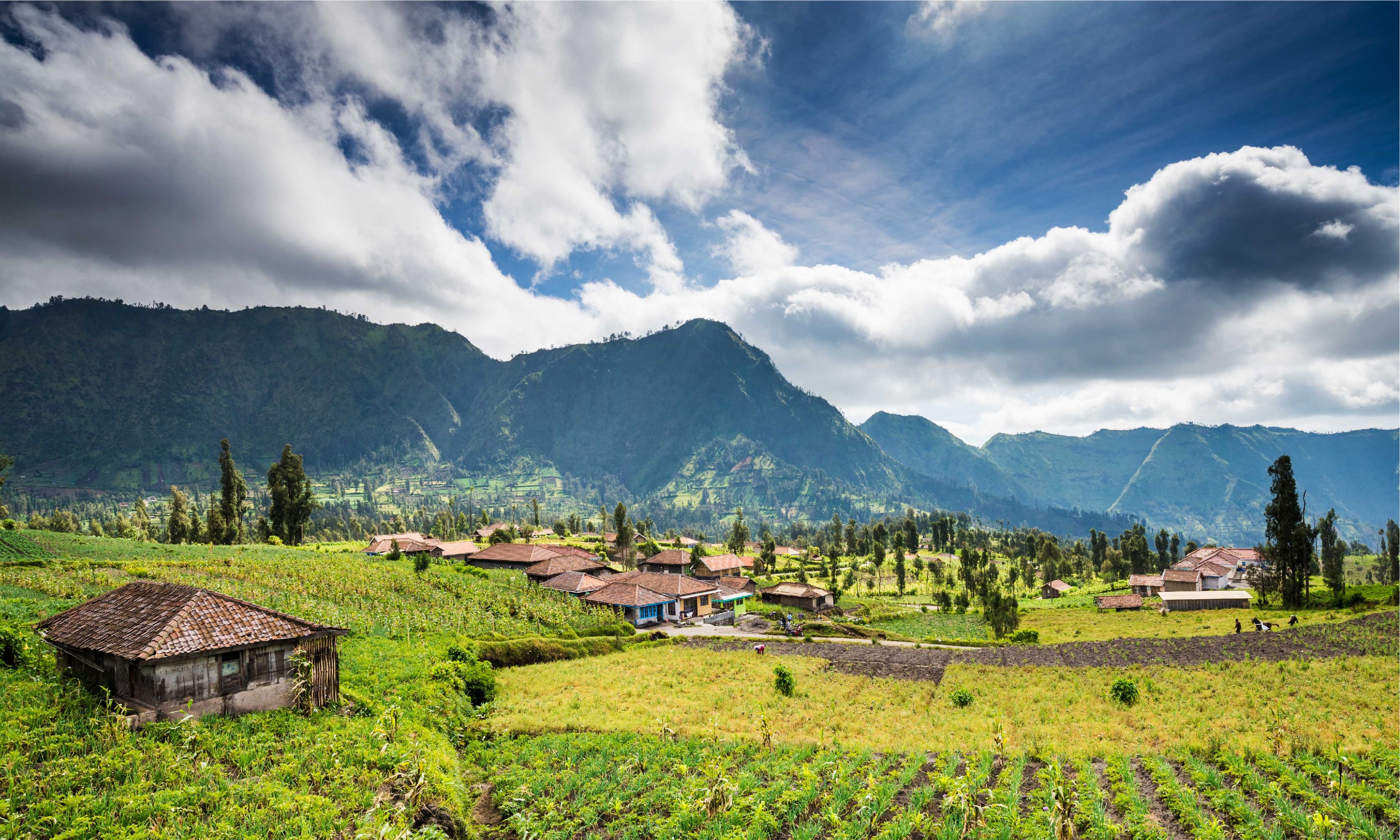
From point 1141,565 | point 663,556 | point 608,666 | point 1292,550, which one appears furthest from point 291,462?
point 1141,565

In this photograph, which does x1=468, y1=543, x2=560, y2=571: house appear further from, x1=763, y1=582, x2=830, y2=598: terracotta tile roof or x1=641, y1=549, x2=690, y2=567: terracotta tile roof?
x1=763, y1=582, x2=830, y2=598: terracotta tile roof

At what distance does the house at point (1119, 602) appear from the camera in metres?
87.9

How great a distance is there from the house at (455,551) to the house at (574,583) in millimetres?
25363

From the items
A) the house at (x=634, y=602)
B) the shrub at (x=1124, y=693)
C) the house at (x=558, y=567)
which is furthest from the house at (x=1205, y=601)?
the house at (x=558, y=567)

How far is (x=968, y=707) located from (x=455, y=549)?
89.1 metres

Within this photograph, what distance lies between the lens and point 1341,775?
56.0ft

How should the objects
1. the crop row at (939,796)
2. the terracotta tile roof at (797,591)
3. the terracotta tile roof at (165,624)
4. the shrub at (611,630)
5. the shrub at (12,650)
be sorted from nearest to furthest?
the crop row at (939,796) < the terracotta tile roof at (165,624) < the shrub at (12,650) < the shrub at (611,630) < the terracotta tile roof at (797,591)

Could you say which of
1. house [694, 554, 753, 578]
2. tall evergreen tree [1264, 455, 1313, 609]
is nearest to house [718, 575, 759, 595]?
house [694, 554, 753, 578]

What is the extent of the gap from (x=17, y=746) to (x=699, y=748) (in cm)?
2061

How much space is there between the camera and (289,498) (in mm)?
89375

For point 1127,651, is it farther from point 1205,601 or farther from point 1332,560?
point 1332,560

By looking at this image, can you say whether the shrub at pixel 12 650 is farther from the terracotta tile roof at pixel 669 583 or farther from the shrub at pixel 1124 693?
the terracotta tile roof at pixel 669 583

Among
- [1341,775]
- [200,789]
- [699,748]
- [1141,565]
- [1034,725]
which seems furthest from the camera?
[1141,565]

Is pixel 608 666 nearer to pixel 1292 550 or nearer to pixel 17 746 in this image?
pixel 17 746
